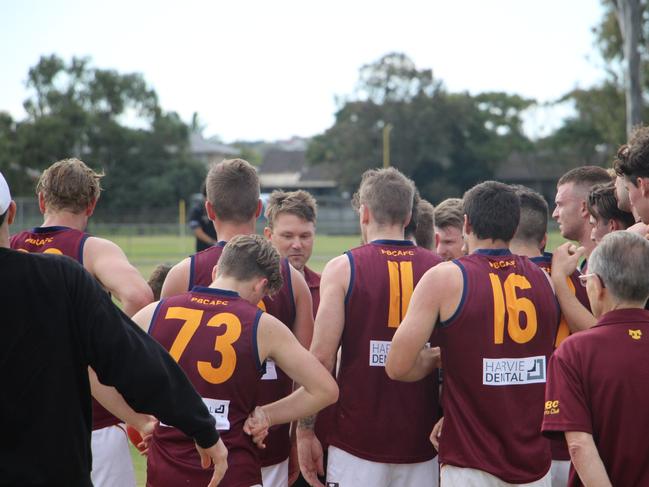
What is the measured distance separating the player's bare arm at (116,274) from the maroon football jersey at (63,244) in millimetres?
51

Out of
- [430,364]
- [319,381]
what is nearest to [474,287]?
[430,364]

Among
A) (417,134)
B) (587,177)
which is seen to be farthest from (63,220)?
(417,134)

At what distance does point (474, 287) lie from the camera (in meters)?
3.98

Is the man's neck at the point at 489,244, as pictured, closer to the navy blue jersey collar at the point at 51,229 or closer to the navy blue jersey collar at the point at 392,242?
the navy blue jersey collar at the point at 392,242

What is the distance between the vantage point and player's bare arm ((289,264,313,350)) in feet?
14.9

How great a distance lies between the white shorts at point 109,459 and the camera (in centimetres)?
471

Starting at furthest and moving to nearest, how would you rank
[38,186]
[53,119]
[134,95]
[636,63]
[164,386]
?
1. [134,95]
2. [53,119]
3. [636,63]
4. [38,186]
5. [164,386]

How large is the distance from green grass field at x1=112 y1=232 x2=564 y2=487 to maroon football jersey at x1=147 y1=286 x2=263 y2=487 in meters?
22.3

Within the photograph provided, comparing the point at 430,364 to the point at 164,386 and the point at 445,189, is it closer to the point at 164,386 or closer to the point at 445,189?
the point at 164,386

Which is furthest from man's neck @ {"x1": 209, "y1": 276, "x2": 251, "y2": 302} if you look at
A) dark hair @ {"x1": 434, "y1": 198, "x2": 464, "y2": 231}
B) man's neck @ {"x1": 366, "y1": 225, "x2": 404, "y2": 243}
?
dark hair @ {"x1": 434, "y1": 198, "x2": 464, "y2": 231}

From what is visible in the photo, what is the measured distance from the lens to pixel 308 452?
4609 mm

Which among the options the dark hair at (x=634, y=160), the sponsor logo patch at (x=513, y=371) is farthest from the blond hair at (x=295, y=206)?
the dark hair at (x=634, y=160)

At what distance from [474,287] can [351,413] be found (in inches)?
40.7

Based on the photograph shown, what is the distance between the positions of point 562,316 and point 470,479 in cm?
113
